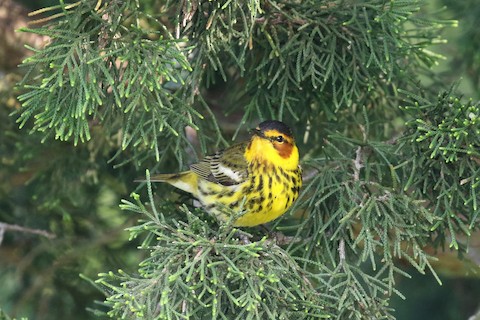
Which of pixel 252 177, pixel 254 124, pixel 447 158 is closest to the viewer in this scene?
pixel 447 158

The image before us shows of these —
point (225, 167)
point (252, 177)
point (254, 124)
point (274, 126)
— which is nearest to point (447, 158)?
point (274, 126)

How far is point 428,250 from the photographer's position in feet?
12.5

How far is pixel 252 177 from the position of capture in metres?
3.26

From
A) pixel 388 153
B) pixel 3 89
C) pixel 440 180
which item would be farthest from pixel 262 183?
pixel 3 89

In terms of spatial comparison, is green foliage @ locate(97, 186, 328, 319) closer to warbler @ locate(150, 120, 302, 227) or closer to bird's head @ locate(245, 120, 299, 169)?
warbler @ locate(150, 120, 302, 227)

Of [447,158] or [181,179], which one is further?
[181,179]

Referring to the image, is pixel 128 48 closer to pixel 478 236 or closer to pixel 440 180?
pixel 440 180

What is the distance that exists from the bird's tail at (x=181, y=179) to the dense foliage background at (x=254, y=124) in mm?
48

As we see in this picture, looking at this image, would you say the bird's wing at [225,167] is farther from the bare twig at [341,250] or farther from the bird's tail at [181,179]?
the bare twig at [341,250]

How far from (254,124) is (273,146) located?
82 cm

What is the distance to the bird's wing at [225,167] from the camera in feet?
10.7

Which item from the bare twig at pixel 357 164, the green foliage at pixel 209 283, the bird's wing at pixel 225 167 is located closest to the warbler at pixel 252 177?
the bird's wing at pixel 225 167

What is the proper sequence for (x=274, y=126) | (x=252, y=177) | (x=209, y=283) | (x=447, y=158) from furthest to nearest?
(x=252, y=177), (x=274, y=126), (x=447, y=158), (x=209, y=283)

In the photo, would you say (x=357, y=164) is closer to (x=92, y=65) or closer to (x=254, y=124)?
(x=92, y=65)
